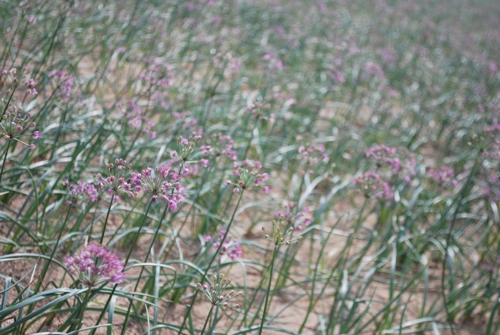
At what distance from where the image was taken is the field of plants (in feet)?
7.23

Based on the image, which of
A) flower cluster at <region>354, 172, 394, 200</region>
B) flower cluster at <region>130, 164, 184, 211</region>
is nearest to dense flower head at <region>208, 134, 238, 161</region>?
flower cluster at <region>354, 172, 394, 200</region>

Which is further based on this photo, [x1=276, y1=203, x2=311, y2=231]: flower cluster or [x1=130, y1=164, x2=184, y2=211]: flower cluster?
[x1=276, y1=203, x2=311, y2=231]: flower cluster

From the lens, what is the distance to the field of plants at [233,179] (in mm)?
2203

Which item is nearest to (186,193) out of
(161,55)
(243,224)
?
(243,224)

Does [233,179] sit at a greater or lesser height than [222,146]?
greater

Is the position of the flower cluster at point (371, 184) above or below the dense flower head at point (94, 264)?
above

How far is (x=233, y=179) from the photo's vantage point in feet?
13.3

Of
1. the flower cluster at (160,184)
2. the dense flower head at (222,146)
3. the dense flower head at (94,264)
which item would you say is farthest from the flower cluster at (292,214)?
the dense flower head at (94,264)

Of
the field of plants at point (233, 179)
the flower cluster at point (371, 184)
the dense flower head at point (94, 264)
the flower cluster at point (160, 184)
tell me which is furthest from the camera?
the flower cluster at point (371, 184)

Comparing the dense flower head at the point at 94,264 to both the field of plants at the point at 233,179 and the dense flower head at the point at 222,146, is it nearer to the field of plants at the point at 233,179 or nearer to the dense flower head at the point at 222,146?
the field of plants at the point at 233,179

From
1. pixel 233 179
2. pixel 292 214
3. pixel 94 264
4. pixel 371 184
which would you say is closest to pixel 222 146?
pixel 292 214

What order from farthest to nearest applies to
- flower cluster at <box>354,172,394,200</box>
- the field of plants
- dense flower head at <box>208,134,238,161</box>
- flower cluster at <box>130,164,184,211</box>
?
flower cluster at <box>354,172,394,200</box> → dense flower head at <box>208,134,238,161</box> → the field of plants → flower cluster at <box>130,164,184,211</box>

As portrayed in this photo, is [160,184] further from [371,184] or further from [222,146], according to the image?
[371,184]

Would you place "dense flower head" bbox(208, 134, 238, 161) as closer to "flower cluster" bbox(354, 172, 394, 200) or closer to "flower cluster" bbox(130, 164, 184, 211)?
"flower cluster" bbox(354, 172, 394, 200)
